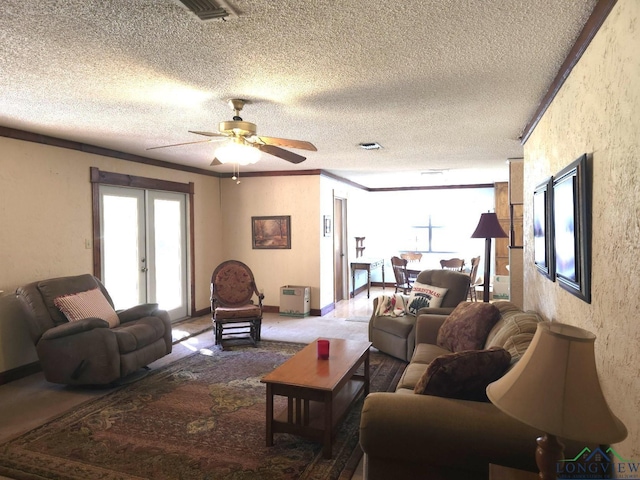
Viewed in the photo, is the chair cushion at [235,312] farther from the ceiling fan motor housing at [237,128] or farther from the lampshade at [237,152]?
the ceiling fan motor housing at [237,128]

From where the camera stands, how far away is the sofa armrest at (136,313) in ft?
14.0

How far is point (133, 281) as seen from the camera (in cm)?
548

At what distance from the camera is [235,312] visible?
4.99 m

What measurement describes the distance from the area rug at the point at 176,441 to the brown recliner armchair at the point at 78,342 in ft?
0.75

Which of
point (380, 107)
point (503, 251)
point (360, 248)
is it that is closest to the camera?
point (380, 107)

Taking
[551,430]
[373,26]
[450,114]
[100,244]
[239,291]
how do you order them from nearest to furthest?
[551,430]
[373,26]
[450,114]
[100,244]
[239,291]

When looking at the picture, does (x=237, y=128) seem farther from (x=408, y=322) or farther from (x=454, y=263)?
(x=454, y=263)

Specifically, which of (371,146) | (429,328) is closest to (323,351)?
(429,328)

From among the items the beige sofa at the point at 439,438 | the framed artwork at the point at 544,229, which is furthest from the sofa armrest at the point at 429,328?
the beige sofa at the point at 439,438

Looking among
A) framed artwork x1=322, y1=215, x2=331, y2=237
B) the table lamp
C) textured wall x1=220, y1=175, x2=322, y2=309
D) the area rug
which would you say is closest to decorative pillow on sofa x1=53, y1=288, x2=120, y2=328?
the area rug

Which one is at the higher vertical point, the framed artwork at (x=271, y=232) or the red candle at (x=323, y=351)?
the framed artwork at (x=271, y=232)

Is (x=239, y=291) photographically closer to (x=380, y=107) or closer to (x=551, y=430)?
(x=380, y=107)

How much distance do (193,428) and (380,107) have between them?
2718 millimetres

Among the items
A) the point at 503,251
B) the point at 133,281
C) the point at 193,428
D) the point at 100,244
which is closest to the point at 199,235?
the point at 133,281
